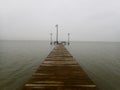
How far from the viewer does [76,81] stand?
6.91m

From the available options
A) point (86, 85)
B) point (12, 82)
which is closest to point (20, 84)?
point (12, 82)

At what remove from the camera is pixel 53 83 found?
21.4ft

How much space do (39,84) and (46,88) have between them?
50 cm

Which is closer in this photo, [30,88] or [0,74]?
[30,88]

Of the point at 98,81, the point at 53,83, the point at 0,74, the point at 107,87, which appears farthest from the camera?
the point at 0,74

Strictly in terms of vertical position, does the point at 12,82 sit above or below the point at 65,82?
below

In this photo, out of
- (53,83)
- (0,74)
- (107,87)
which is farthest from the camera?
(0,74)

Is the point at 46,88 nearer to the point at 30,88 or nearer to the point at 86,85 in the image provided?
the point at 30,88

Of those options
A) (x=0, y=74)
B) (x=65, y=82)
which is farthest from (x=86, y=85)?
(x=0, y=74)

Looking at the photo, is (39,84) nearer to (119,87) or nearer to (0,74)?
(119,87)

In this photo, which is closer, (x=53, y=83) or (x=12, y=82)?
(x=53, y=83)

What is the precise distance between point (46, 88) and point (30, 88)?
764 millimetres

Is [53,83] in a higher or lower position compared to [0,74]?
higher

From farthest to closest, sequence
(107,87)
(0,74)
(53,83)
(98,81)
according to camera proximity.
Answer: (0,74) < (98,81) < (107,87) < (53,83)
